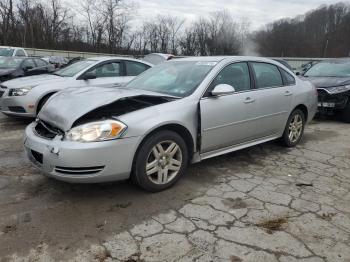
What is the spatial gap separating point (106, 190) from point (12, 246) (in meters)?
1.22

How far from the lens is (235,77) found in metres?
4.63

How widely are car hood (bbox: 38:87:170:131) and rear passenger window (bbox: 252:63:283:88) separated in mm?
1667

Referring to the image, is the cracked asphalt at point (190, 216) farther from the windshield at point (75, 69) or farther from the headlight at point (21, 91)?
the windshield at point (75, 69)

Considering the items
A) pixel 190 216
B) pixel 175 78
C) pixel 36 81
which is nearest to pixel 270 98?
pixel 175 78

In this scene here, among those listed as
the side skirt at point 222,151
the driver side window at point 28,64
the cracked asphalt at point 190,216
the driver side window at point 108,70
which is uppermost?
the driver side window at point 28,64

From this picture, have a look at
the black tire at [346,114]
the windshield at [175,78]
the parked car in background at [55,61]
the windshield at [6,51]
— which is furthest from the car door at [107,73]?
the parked car in background at [55,61]

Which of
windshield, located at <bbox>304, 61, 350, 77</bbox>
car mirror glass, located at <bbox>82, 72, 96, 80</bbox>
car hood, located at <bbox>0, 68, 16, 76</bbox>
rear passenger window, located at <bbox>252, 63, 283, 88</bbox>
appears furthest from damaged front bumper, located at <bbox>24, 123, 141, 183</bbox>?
car hood, located at <bbox>0, 68, 16, 76</bbox>

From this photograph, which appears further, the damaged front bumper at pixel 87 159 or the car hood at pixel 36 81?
the car hood at pixel 36 81

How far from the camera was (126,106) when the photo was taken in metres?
3.65

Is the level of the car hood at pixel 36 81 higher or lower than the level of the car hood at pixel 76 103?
higher

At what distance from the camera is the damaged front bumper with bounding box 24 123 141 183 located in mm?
3217

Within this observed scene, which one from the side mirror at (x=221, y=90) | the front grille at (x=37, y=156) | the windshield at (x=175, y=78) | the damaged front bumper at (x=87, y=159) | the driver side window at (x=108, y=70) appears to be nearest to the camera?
the damaged front bumper at (x=87, y=159)

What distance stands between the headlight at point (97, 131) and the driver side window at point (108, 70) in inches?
174

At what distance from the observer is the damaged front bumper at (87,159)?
3217mm
